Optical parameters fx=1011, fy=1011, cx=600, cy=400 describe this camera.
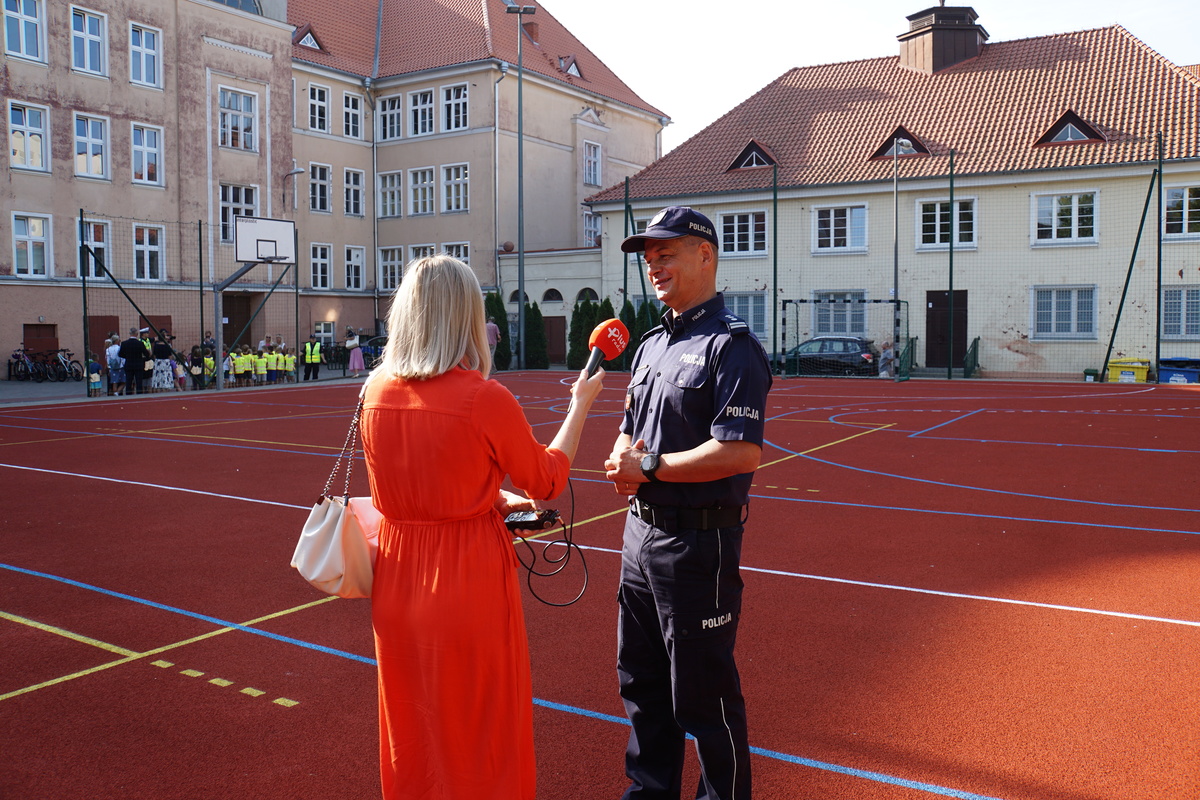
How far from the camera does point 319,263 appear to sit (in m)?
48.2

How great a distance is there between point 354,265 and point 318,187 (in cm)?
419

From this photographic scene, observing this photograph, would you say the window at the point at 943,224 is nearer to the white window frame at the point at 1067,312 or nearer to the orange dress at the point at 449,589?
the white window frame at the point at 1067,312

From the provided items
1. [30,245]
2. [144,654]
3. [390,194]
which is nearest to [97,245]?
[30,245]

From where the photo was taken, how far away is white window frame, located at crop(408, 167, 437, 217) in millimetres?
49341

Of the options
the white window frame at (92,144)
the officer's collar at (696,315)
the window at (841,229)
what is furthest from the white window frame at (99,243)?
the officer's collar at (696,315)

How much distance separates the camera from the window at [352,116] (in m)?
49.3

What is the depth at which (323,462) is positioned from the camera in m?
14.5

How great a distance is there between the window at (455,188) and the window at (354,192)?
185 inches

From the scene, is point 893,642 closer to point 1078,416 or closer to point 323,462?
point 323,462

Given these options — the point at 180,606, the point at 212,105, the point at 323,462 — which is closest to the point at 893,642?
the point at 180,606

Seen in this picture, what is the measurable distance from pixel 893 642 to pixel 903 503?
16.2 feet

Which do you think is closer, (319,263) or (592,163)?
(319,263)

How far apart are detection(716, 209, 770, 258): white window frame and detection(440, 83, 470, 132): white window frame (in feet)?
45.7

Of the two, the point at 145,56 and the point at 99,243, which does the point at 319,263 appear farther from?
the point at 145,56
